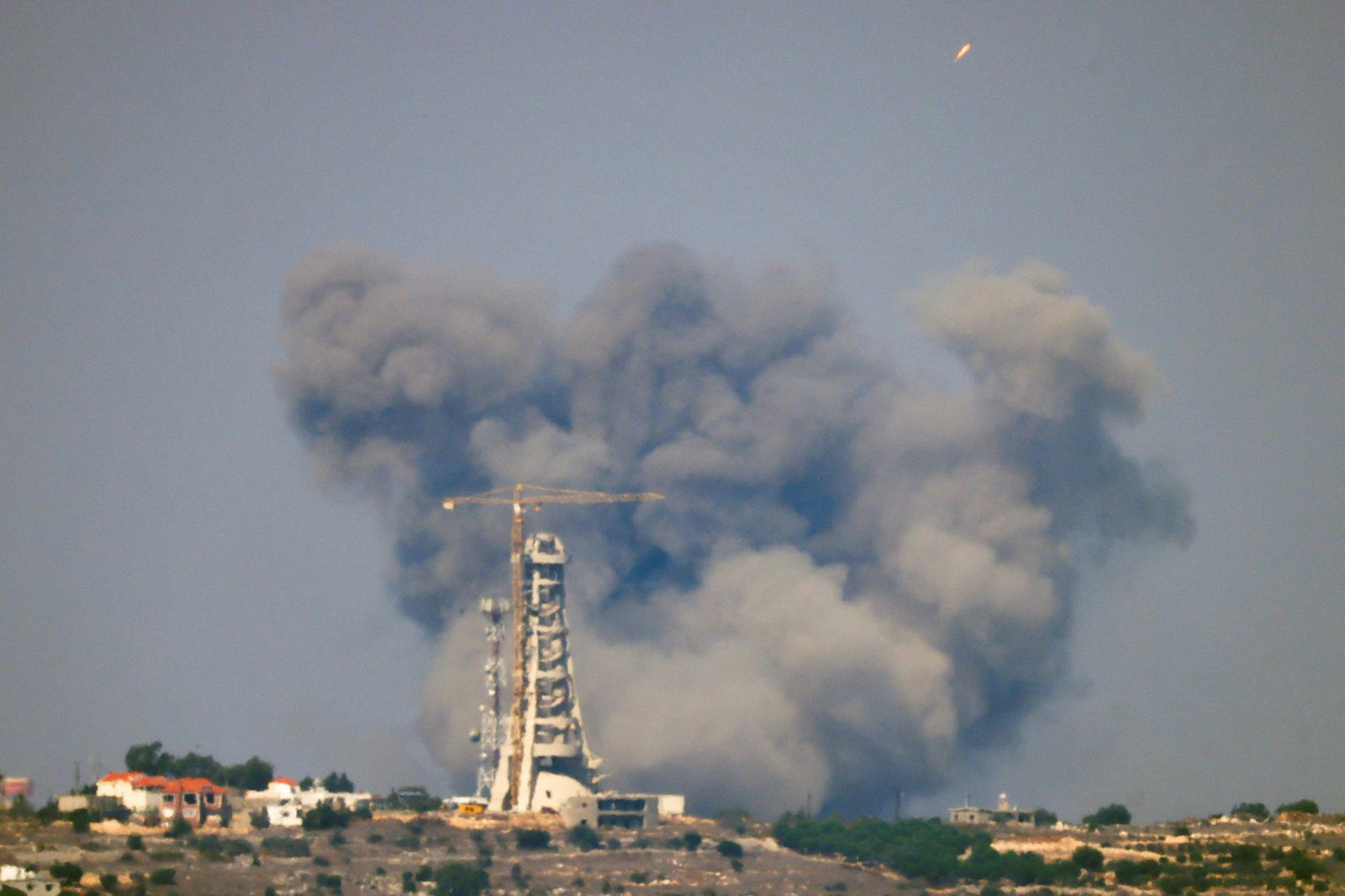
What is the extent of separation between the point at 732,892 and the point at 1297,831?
2963 centimetres

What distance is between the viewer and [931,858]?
388 feet

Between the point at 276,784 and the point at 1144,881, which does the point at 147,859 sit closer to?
the point at 276,784

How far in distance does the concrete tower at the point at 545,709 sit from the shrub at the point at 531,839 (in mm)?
14379

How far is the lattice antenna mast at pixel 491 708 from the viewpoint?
14338cm

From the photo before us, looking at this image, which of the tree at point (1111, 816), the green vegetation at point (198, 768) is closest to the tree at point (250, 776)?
the green vegetation at point (198, 768)

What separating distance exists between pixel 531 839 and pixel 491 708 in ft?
73.6

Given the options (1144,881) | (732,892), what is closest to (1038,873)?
(1144,881)

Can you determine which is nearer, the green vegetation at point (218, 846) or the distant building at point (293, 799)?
the green vegetation at point (218, 846)

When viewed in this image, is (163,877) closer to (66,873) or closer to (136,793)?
(66,873)

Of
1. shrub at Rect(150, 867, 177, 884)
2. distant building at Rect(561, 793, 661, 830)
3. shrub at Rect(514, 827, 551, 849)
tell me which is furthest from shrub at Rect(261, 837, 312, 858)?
distant building at Rect(561, 793, 661, 830)

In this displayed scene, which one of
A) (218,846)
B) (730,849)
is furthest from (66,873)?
(730,849)

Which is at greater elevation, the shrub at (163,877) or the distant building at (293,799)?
the distant building at (293,799)

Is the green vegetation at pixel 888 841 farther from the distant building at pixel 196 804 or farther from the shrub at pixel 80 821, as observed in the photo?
the shrub at pixel 80 821

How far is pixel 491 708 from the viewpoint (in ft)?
472
